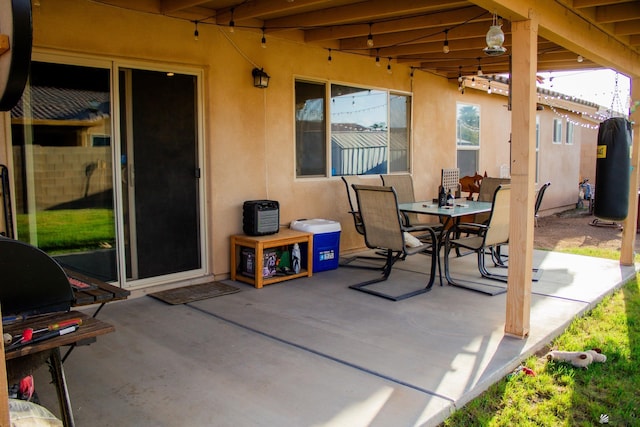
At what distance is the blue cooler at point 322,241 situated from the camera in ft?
18.4

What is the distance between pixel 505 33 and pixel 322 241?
289cm

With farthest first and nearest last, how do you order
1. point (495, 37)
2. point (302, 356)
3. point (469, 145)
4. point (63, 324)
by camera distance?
1. point (469, 145)
2. point (495, 37)
3. point (302, 356)
4. point (63, 324)

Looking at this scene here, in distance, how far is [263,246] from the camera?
5008mm

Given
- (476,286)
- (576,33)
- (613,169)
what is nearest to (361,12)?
(576,33)

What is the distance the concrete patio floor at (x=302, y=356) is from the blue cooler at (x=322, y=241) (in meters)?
0.60

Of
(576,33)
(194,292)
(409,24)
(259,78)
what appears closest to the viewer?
(576,33)

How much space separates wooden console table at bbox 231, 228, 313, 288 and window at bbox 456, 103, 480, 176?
4.36 meters

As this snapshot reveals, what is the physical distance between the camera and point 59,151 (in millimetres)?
4188

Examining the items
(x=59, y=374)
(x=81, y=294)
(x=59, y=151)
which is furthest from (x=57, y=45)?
(x=59, y=374)

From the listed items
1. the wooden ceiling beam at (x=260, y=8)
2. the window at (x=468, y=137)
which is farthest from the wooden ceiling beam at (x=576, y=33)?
the window at (x=468, y=137)

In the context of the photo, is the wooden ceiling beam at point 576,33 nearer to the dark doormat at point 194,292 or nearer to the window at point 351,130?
the window at point 351,130

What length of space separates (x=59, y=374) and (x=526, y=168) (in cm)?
293

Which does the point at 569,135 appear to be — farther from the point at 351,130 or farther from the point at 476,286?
the point at 476,286

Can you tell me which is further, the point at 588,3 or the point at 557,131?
the point at 557,131
